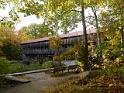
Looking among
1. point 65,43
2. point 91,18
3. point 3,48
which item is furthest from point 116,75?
point 3,48

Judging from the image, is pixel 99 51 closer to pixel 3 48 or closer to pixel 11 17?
pixel 11 17

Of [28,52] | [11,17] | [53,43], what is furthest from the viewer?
[28,52]

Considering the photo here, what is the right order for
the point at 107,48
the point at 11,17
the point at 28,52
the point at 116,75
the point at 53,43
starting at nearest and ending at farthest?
the point at 116,75
the point at 11,17
the point at 107,48
the point at 53,43
the point at 28,52

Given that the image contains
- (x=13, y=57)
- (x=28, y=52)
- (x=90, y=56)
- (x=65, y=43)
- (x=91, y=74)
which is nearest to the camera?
(x=91, y=74)

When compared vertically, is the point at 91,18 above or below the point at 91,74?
above

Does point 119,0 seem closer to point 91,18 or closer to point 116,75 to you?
point 116,75

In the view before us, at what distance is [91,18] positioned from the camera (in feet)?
98.7

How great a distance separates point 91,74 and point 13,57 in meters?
42.3

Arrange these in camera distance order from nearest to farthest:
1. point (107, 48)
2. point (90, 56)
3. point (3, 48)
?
point (90, 56), point (107, 48), point (3, 48)

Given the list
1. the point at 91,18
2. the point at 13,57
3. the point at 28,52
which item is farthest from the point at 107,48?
the point at 28,52

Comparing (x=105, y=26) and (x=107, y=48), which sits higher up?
(x=105, y=26)

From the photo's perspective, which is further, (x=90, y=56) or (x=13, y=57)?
(x=13, y=57)

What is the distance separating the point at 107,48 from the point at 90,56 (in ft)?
8.56

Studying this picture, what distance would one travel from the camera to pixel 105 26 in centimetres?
2584
